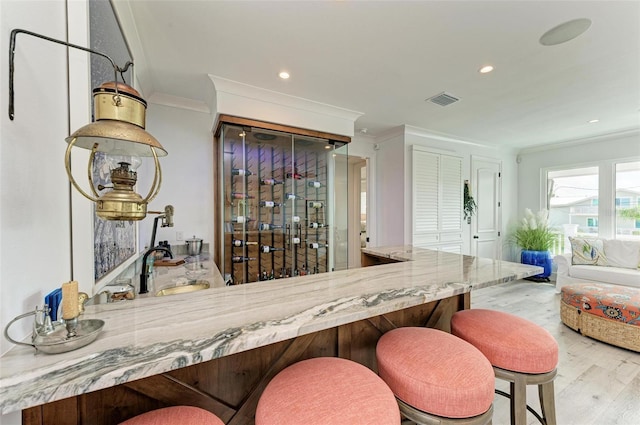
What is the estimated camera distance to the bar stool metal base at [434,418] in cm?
87

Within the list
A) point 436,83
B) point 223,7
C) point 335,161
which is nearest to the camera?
point 223,7

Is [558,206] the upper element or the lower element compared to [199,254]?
upper

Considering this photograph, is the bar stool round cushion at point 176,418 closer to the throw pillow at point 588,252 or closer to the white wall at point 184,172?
the white wall at point 184,172

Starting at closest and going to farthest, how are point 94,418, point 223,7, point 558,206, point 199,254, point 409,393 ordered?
point 94,418
point 409,393
point 223,7
point 199,254
point 558,206

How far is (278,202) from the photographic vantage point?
125 inches

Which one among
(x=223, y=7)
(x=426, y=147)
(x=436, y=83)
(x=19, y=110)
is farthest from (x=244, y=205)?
(x=426, y=147)

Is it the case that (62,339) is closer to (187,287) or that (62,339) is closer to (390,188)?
(187,287)

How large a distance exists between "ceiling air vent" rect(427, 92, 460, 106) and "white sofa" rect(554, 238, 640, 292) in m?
3.43

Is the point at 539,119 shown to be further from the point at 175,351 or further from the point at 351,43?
the point at 175,351

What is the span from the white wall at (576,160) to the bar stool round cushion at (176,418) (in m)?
6.40

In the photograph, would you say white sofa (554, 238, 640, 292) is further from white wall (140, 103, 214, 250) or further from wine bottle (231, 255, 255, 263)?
white wall (140, 103, 214, 250)

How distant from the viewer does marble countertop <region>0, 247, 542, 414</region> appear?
1.88ft

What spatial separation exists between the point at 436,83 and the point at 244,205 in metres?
2.44

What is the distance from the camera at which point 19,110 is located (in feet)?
2.43
